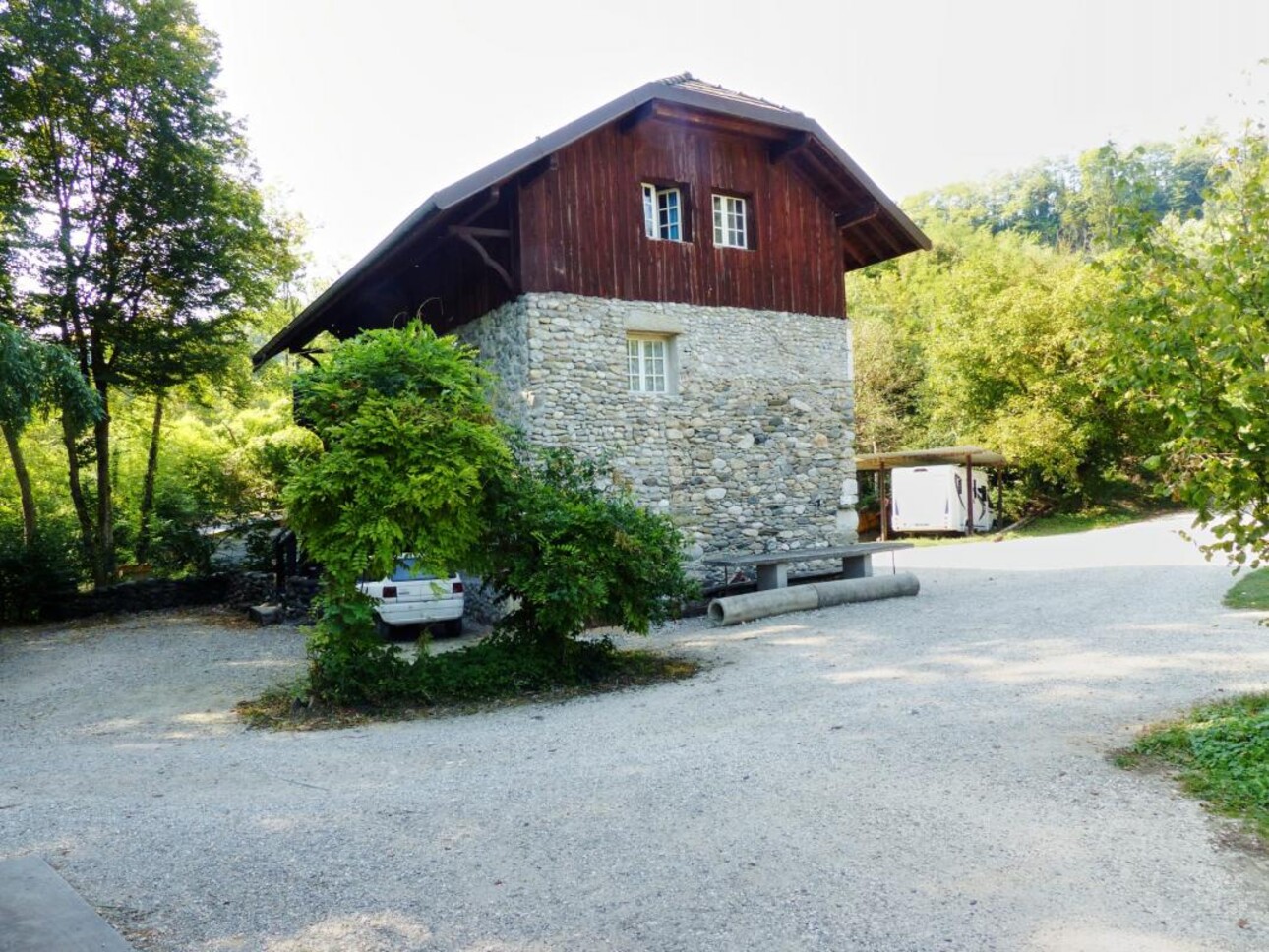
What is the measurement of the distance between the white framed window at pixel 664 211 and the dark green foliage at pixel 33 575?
38.8 feet

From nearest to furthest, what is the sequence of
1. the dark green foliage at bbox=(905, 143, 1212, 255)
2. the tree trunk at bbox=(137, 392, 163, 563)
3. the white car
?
the white car, the tree trunk at bbox=(137, 392, 163, 563), the dark green foliage at bbox=(905, 143, 1212, 255)

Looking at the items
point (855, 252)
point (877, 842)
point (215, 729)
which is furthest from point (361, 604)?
point (855, 252)

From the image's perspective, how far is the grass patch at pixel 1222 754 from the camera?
4.27 meters

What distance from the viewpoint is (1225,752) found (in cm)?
486

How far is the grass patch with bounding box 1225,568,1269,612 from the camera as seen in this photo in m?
9.87

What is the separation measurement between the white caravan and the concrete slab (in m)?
22.2

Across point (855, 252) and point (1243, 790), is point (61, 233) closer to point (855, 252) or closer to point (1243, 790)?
point (855, 252)

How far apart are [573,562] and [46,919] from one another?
488cm

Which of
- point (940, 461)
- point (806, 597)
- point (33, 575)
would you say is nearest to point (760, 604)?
point (806, 597)

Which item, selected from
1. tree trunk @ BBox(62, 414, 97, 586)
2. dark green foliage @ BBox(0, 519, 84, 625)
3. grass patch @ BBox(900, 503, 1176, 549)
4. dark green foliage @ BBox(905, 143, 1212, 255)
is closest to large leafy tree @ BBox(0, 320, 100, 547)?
dark green foliage @ BBox(0, 519, 84, 625)

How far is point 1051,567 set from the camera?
14984 millimetres

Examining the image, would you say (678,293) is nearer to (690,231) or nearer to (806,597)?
(690,231)

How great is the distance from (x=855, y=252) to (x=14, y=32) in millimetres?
15070

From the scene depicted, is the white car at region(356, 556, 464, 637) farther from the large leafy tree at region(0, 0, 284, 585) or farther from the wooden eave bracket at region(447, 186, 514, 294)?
the large leafy tree at region(0, 0, 284, 585)
